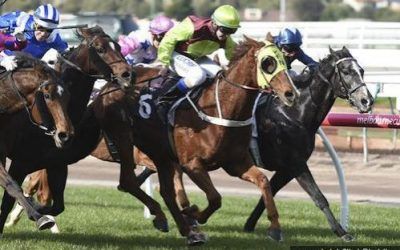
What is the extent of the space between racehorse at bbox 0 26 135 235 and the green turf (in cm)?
51

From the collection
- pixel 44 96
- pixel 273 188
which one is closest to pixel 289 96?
pixel 44 96

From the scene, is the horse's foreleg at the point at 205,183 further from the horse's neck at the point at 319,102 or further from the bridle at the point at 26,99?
the horse's neck at the point at 319,102

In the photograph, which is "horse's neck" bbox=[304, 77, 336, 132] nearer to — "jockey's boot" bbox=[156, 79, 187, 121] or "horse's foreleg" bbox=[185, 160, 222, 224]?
"jockey's boot" bbox=[156, 79, 187, 121]

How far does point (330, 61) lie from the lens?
31.4 ft

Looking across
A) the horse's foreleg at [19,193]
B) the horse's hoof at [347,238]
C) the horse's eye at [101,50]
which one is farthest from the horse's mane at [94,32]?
the horse's hoof at [347,238]

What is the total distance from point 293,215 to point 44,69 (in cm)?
421

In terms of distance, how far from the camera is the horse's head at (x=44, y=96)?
7848 millimetres

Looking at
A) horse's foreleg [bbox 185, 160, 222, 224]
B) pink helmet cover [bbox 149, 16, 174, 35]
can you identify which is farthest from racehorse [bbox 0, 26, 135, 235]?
pink helmet cover [bbox 149, 16, 174, 35]

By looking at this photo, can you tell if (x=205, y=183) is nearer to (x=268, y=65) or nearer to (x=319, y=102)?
(x=268, y=65)

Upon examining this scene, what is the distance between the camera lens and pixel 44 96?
7.97m

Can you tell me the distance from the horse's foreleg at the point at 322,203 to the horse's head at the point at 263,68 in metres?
1.24

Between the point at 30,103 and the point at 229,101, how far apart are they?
1.58m

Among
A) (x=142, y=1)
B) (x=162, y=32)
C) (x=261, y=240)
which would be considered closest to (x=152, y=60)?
(x=162, y=32)

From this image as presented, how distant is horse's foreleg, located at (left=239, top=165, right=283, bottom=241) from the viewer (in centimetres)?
850
